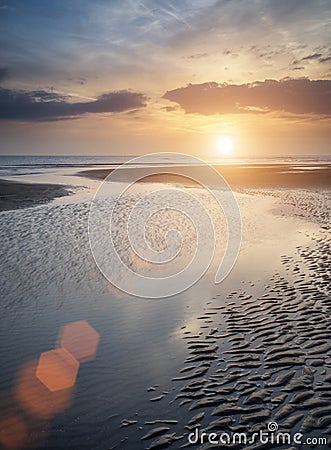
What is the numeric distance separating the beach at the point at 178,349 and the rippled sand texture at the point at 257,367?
0.08 ft

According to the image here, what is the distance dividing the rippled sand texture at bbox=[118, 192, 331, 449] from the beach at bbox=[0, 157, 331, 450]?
0.02 m

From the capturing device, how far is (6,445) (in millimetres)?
5453

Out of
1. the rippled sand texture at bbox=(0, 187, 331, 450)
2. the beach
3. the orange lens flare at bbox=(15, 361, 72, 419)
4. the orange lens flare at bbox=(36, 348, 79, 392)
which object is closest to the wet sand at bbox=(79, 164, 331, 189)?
the beach

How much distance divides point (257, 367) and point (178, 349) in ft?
6.25

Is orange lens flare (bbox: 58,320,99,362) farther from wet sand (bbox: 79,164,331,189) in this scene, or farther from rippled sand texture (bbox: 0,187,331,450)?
wet sand (bbox: 79,164,331,189)

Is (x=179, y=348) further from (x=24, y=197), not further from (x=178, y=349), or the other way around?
(x=24, y=197)

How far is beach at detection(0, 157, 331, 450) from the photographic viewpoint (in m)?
5.86

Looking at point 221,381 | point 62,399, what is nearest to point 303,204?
point 221,381

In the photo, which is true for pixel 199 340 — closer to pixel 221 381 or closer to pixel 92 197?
pixel 221 381

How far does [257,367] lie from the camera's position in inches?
292

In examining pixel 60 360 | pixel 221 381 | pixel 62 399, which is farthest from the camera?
pixel 60 360

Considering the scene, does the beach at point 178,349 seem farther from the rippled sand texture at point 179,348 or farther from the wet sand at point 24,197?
the wet sand at point 24,197

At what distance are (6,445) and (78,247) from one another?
1185 cm

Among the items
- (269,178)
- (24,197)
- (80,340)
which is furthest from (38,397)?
(269,178)
